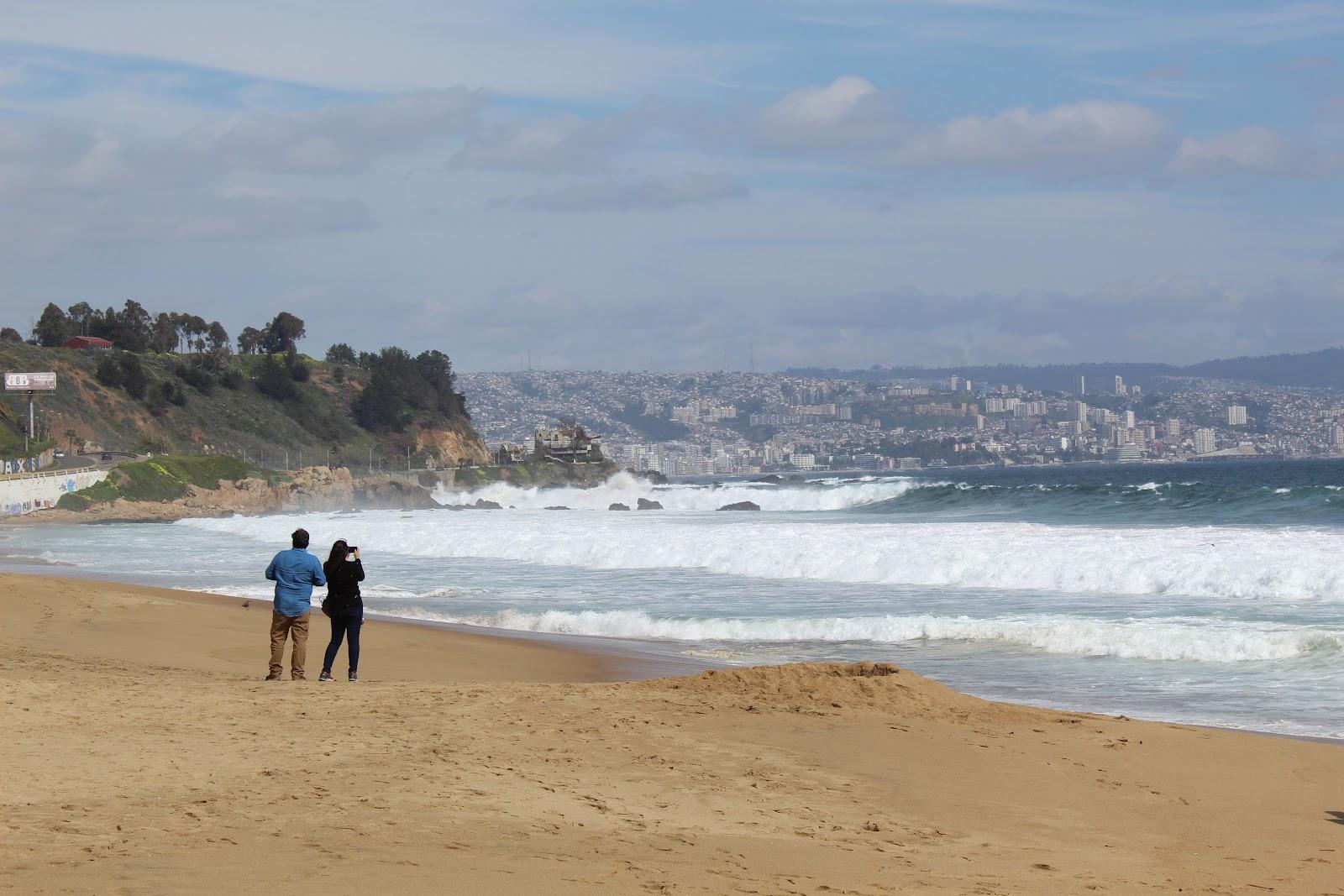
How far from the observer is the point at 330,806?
6777mm

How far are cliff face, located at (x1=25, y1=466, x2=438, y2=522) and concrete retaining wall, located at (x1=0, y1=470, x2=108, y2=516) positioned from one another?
4.39 ft

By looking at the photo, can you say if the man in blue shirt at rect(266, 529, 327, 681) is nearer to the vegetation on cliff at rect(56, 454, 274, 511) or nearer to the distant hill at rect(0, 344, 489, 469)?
the vegetation on cliff at rect(56, 454, 274, 511)

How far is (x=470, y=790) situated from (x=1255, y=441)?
184m

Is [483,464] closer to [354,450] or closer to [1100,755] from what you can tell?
[354,450]

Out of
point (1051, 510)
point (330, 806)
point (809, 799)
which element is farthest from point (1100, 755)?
point (1051, 510)

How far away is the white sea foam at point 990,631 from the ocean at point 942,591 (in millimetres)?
40

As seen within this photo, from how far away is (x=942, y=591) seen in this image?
23.5 m

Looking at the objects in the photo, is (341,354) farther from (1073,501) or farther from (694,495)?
(1073,501)

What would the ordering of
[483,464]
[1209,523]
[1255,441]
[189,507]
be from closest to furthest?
[1209,523]
[189,507]
[483,464]
[1255,441]

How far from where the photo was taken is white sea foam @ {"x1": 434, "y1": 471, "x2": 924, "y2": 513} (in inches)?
3191

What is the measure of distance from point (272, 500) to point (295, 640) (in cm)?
7102

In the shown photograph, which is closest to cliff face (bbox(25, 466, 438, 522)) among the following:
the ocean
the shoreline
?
the ocean

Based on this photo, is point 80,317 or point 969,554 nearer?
point 969,554

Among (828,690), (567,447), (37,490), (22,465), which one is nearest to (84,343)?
(22,465)
